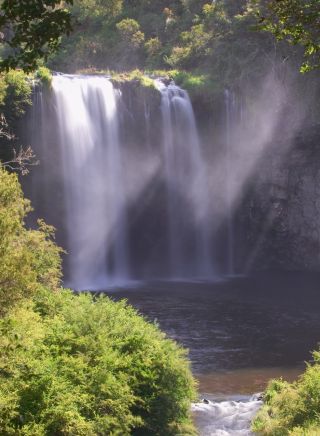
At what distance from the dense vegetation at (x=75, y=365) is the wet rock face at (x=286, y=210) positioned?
23190 mm

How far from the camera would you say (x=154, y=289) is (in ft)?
115

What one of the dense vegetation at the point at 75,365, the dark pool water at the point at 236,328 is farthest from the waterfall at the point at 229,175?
the dense vegetation at the point at 75,365

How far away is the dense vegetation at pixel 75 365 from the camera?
44.5 ft

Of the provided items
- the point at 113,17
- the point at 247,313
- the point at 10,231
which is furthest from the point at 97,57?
the point at 10,231

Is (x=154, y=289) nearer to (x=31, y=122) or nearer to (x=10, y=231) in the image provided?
(x=31, y=122)

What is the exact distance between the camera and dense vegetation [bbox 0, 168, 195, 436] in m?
13.6

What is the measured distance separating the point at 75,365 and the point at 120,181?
2652 cm

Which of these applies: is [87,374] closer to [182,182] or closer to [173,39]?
[182,182]

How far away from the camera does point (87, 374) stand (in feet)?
48.8

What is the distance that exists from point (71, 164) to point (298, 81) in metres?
14.8

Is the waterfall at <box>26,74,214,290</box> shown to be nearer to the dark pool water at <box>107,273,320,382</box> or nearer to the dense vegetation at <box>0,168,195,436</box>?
the dark pool water at <box>107,273,320,382</box>

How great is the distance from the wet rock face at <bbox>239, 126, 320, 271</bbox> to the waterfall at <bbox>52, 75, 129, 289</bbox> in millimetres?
8522

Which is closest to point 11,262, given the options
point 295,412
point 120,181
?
point 295,412

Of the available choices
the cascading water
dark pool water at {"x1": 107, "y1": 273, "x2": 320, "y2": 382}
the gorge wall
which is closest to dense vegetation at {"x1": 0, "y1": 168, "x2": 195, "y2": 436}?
dark pool water at {"x1": 107, "y1": 273, "x2": 320, "y2": 382}
